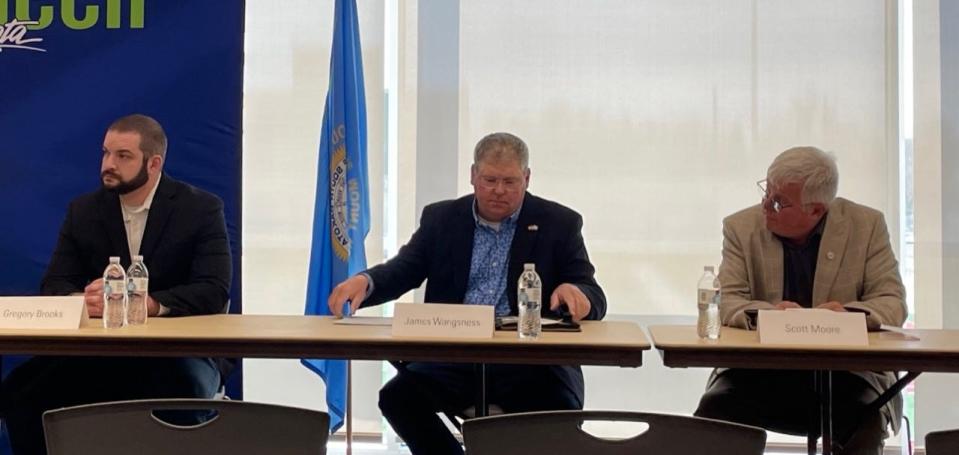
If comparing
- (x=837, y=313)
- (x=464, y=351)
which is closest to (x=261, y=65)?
(x=464, y=351)

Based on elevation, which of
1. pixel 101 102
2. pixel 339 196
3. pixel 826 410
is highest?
pixel 101 102

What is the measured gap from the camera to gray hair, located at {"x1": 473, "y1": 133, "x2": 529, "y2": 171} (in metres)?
2.81

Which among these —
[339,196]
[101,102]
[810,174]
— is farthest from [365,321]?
[101,102]

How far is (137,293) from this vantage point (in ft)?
7.94

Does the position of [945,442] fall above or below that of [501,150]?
below

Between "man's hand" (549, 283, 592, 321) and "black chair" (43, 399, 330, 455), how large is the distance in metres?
1.22

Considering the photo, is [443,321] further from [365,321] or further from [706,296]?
[706,296]

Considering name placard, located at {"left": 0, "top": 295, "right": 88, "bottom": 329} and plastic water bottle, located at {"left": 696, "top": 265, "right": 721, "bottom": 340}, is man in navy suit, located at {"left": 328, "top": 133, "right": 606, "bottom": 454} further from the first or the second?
name placard, located at {"left": 0, "top": 295, "right": 88, "bottom": 329}

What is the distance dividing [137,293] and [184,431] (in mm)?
1273

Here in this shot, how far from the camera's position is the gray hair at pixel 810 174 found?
2.58m

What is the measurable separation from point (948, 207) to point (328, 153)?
8.49 feet

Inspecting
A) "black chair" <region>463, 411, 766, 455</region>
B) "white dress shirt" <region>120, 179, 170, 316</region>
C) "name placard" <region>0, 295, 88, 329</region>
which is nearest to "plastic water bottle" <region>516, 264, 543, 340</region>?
"black chair" <region>463, 411, 766, 455</region>

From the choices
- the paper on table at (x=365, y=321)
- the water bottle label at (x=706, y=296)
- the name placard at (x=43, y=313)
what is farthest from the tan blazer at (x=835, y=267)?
the name placard at (x=43, y=313)

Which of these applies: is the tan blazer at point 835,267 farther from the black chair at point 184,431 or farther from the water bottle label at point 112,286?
the water bottle label at point 112,286
